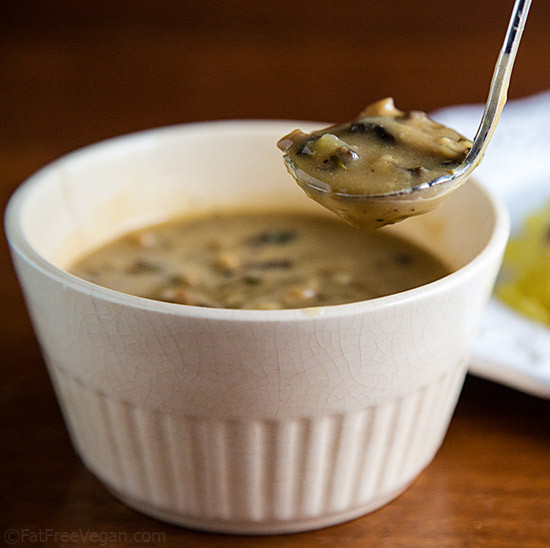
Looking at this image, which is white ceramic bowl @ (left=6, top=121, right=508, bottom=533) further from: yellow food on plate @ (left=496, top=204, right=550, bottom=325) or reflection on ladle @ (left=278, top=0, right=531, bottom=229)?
yellow food on plate @ (left=496, top=204, right=550, bottom=325)

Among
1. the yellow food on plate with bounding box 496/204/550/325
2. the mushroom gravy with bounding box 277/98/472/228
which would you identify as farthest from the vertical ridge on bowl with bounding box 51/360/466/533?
the yellow food on plate with bounding box 496/204/550/325

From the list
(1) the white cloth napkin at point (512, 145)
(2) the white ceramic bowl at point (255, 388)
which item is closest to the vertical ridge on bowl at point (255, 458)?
(2) the white ceramic bowl at point (255, 388)

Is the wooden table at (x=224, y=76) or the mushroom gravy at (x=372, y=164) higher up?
the mushroom gravy at (x=372, y=164)

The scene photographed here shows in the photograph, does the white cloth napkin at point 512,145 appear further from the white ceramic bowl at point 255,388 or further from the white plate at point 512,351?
the white ceramic bowl at point 255,388

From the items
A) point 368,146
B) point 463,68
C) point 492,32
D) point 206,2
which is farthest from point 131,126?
point 368,146

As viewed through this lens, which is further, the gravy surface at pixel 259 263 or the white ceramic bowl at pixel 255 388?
the gravy surface at pixel 259 263

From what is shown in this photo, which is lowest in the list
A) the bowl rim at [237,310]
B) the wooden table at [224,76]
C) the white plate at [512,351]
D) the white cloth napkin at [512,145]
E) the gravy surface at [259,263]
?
the wooden table at [224,76]

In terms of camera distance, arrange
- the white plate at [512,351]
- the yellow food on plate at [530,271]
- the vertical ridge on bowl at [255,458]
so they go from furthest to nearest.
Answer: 1. the yellow food on plate at [530,271]
2. the white plate at [512,351]
3. the vertical ridge on bowl at [255,458]

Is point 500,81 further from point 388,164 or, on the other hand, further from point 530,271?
point 530,271
